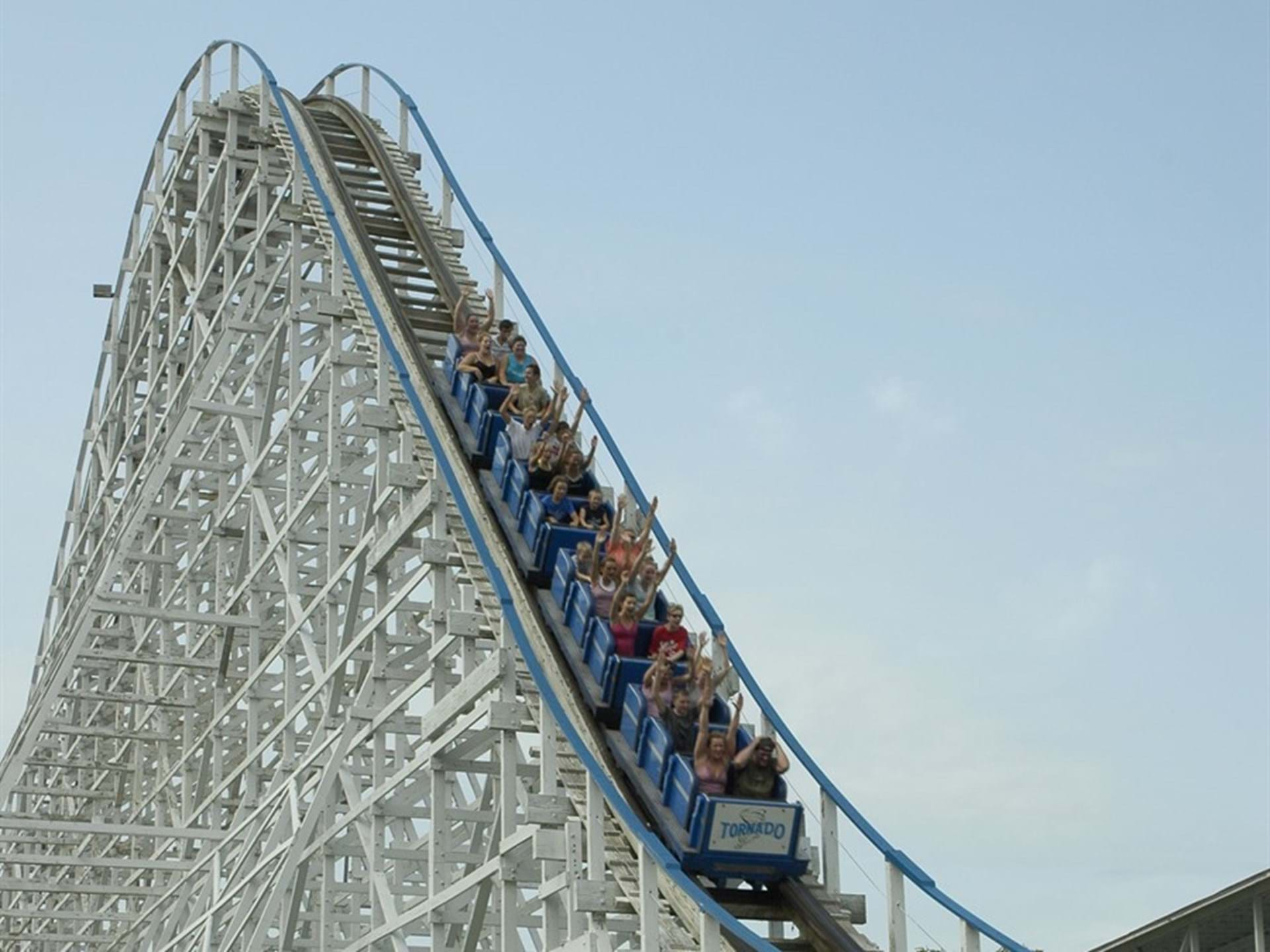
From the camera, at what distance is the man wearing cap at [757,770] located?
26.9 ft

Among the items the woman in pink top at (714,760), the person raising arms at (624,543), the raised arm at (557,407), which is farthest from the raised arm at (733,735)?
the raised arm at (557,407)

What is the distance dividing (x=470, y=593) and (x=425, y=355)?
2.82m

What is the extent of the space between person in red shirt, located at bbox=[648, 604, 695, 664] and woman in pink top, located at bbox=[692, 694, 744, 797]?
87 cm

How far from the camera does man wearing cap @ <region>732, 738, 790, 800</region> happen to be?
8211mm

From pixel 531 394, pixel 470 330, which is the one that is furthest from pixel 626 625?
pixel 470 330

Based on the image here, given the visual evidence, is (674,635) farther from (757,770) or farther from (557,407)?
(557,407)

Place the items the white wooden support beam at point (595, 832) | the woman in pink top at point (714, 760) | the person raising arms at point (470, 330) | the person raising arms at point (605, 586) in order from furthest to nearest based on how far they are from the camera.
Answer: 1. the person raising arms at point (470, 330)
2. the person raising arms at point (605, 586)
3. the woman in pink top at point (714, 760)
4. the white wooden support beam at point (595, 832)

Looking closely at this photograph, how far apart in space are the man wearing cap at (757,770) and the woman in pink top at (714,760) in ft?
0.15

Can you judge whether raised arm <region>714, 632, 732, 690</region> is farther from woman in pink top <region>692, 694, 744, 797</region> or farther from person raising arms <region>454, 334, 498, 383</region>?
person raising arms <region>454, 334, 498, 383</region>

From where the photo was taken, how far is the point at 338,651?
11.1 metres

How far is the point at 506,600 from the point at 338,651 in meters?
2.67

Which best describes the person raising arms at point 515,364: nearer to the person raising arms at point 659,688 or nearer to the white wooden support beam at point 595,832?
the person raising arms at point 659,688

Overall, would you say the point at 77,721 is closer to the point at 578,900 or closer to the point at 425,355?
the point at 425,355

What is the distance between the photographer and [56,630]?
17.0 m
